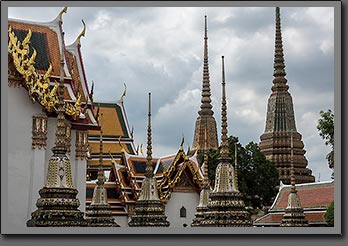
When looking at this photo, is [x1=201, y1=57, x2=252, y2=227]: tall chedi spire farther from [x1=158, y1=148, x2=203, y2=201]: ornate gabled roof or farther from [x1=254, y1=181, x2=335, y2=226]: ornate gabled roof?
[x1=158, y1=148, x2=203, y2=201]: ornate gabled roof

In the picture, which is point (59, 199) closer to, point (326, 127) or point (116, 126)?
point (326, 127)

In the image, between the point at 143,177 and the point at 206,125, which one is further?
the point at 206,125

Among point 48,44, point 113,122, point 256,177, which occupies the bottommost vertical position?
point 256,177

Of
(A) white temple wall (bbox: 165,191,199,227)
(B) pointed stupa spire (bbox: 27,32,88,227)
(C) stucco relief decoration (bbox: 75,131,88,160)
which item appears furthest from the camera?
(A) white temple wall (bbox: 165,191,199,227)

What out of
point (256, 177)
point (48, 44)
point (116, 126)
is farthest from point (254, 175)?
point (48, 44)

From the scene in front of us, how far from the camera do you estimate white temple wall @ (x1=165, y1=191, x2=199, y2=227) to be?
10375mm

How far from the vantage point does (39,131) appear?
6.55 metres

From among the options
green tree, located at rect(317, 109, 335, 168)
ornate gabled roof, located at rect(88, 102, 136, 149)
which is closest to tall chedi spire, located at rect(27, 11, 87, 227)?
green tree, located at rect(317, 109, 335, 168)

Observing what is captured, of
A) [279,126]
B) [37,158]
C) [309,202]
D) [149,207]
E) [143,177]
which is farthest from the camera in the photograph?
[279,126]

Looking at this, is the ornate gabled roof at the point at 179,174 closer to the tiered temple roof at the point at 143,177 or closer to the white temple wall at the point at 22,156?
the tiered temple roof at the point at 143,177

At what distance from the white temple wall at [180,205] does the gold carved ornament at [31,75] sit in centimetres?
440

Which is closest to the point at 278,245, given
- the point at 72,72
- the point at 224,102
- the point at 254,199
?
the point at 224,102

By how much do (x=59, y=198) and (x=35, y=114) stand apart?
2058mm

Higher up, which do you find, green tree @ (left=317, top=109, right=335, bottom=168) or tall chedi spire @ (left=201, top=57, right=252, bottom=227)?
green tree @ (left=317, top=109, right=335, bottom=168)
